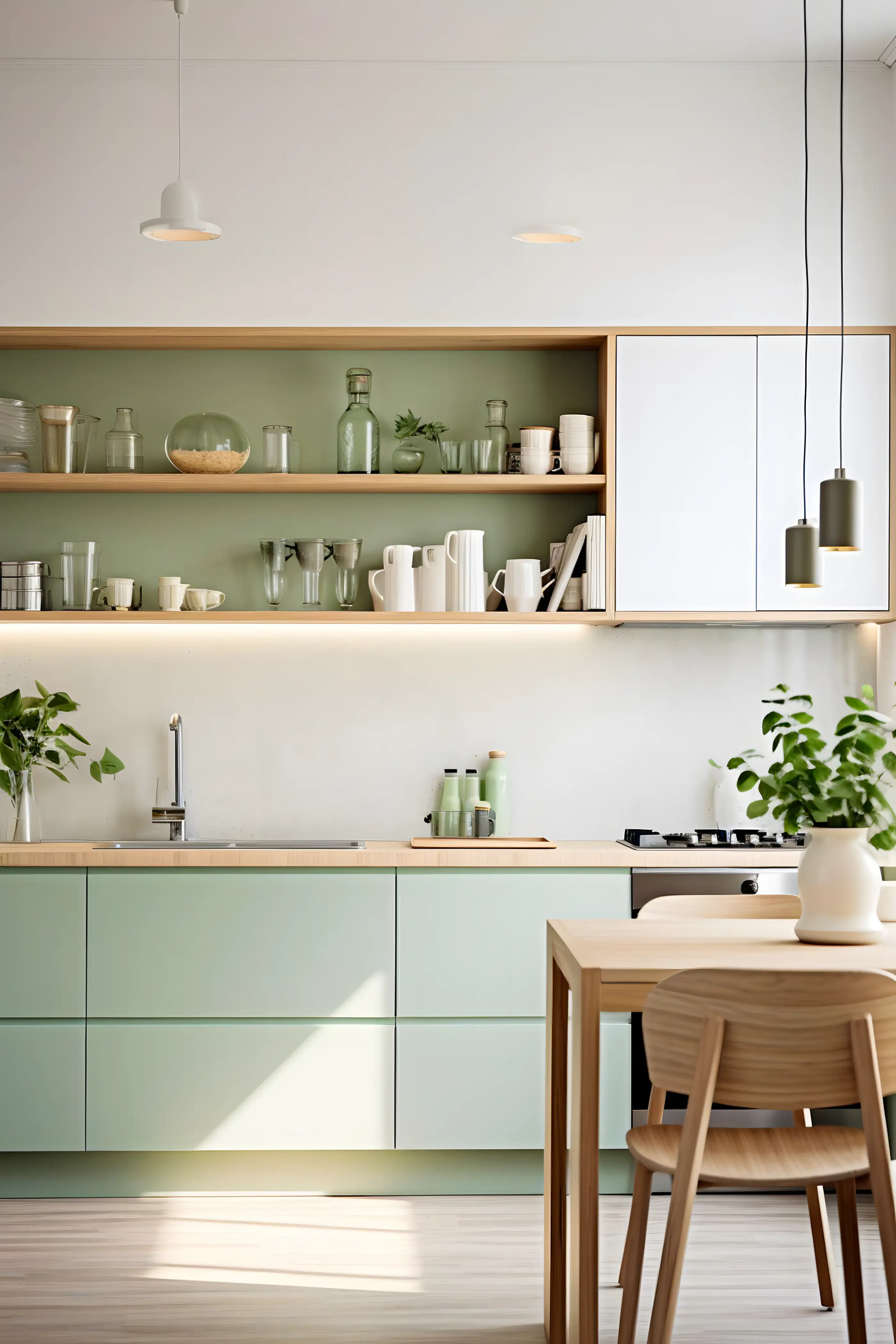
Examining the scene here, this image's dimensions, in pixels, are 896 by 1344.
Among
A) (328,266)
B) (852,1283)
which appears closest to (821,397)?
(328,266)

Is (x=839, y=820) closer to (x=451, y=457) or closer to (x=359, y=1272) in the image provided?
(x=359, y=1272)

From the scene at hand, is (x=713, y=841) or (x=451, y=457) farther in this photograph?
(x=451, y=457)

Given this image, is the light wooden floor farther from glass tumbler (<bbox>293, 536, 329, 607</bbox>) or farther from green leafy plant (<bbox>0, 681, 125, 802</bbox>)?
glass tumbler (<bbox>293, 536, 329, 607</bbox>)

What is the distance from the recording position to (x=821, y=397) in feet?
12.1

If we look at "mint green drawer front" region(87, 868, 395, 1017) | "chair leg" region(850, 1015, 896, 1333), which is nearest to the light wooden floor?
"mint green drawer front" region(87, 868, 395, 1017)

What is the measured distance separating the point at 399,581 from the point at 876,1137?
228cm

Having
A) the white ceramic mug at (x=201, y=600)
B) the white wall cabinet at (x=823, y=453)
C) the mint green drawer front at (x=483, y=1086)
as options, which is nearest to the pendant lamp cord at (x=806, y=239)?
the white wall cabinet at (x=823, y=453)

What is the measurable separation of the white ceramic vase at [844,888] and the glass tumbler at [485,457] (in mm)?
1874

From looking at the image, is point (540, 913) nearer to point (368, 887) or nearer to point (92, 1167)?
point (368, 887)

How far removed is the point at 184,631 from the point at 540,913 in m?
1.47

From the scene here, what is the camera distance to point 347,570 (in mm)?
3855

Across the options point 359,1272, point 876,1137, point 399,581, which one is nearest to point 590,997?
point 876,1137

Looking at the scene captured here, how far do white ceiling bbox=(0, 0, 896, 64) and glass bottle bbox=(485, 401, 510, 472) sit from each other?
41.5 inches

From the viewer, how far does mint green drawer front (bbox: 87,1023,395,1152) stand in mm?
3359
